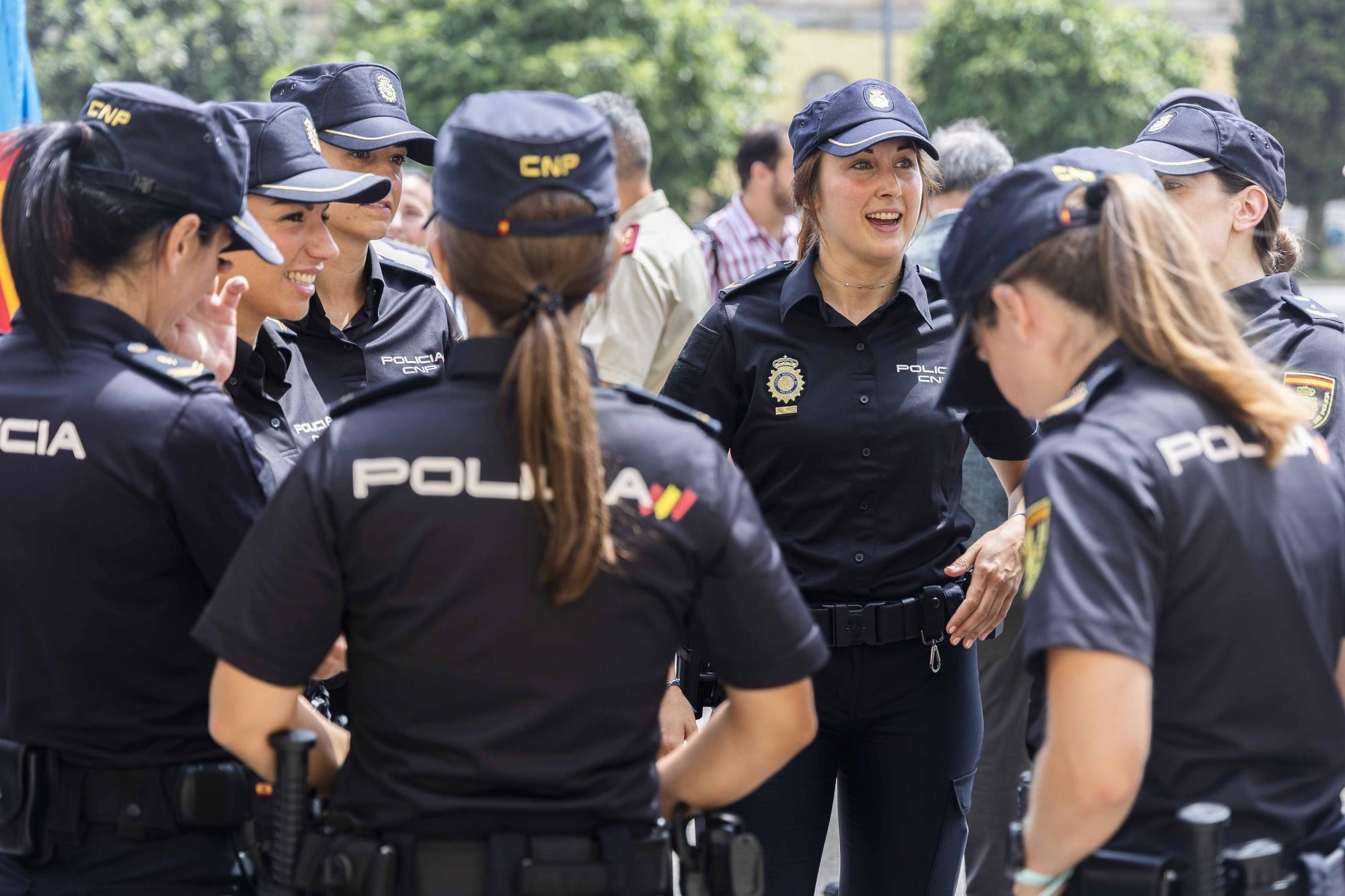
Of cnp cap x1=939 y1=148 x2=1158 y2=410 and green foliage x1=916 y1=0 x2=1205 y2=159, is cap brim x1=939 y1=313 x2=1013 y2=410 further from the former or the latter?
green foliage x1=916 y1=0 x2=1205 y2=159

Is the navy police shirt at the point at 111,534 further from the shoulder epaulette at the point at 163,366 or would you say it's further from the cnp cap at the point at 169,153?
the cnp cap at the point at 169,153

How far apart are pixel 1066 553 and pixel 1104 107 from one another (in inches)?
1337

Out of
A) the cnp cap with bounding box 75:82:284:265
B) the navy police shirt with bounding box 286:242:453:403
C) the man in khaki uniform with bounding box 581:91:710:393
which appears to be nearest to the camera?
the cnp cap with bounding box 75:82:284:265

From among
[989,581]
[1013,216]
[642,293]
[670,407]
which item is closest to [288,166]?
[670,407]

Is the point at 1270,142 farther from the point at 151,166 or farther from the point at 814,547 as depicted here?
the point at 151,166

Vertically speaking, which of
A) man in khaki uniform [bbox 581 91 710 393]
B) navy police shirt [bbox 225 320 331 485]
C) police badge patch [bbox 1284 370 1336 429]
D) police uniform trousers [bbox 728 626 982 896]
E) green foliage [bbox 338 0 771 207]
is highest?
navy police shirt [bbox 225 320 331 485]

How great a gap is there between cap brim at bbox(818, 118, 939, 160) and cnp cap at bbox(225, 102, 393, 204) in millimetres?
1022

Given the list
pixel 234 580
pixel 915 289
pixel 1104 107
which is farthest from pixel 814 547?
pixel 1104 107

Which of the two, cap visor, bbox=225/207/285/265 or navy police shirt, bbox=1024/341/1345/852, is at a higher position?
cap visor, bbox=225/207/285/265

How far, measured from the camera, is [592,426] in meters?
1.93

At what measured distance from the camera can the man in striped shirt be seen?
8.05m

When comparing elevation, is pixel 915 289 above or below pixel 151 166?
below

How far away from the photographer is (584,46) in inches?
1118

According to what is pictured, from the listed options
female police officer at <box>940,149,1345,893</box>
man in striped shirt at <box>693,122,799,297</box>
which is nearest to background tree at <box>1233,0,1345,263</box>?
man in striped shirt at <box>693,122,799,297</box>
